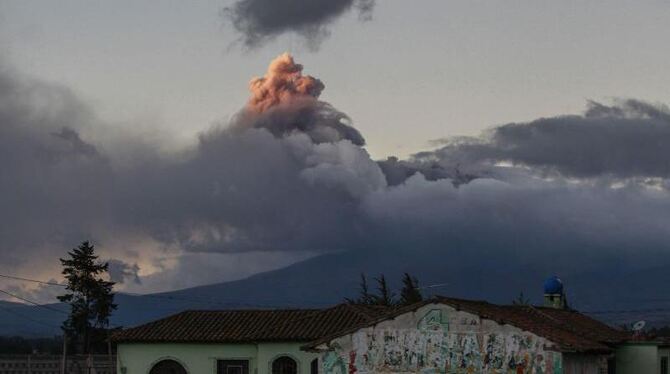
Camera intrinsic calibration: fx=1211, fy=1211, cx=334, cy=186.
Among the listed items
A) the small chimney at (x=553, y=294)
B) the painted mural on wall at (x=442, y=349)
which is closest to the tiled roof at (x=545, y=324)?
the painted mural on wall at (x=442, y=349)

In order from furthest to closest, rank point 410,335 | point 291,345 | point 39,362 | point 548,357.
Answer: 1. point 39,362
2. point 291,345
3. point 410,335
4. point 548,357

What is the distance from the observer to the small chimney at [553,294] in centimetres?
6103

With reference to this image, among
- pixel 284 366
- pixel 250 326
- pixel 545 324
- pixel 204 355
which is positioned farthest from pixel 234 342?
pixel 545 324

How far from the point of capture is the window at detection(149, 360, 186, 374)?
59500 millimetres

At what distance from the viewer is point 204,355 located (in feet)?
194

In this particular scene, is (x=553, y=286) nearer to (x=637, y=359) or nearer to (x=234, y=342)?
(x=637, y=359)

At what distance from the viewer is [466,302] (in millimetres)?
48562

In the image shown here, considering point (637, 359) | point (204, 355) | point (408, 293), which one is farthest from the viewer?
point (408, 293)

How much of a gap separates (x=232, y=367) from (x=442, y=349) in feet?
47.4

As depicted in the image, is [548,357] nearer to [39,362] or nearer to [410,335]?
[410,335]

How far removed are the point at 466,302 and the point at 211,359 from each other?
1571cm

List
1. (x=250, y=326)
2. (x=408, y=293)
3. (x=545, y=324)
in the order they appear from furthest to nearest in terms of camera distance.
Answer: (x=408, y=293)
(x=250, y=326)
(x=545, y=324)

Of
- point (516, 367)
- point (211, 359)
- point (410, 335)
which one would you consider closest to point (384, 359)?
point (410, 335)

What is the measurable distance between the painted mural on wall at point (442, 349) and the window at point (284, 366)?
306 inches
